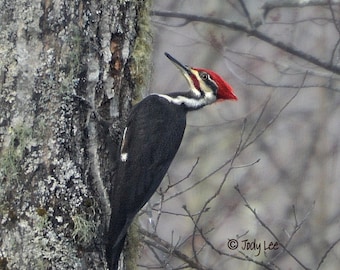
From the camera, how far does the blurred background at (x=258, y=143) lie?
6914 millimetres

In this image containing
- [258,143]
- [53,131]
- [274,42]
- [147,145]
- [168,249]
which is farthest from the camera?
[258,143]

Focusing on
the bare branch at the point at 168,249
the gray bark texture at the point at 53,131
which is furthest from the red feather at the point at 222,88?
the bare branch at the point at 168,249

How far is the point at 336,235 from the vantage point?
7.11m

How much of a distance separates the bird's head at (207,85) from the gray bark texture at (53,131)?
64 centimetres

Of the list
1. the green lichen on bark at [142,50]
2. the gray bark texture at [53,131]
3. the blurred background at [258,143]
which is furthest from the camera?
the blurred background at [258,143]

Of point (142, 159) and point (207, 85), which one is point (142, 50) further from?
point (207, 85)

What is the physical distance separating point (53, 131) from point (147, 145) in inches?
20.4

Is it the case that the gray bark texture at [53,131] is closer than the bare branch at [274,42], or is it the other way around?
the gray bark texture at [53,131]

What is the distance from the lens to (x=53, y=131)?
305 cm

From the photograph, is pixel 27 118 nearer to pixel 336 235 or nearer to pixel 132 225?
pixel 132 225

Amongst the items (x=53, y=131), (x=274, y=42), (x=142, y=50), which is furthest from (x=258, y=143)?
(x=53, y=131)

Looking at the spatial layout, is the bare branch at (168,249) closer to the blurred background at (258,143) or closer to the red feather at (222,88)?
the red feather at (222,88)

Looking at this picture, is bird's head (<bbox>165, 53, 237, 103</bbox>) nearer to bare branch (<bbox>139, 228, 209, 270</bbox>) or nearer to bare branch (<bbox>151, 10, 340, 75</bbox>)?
bare branch (<bbox>139, 228, 209, 270</bbox>)

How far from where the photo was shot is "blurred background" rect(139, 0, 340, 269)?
272 inches
